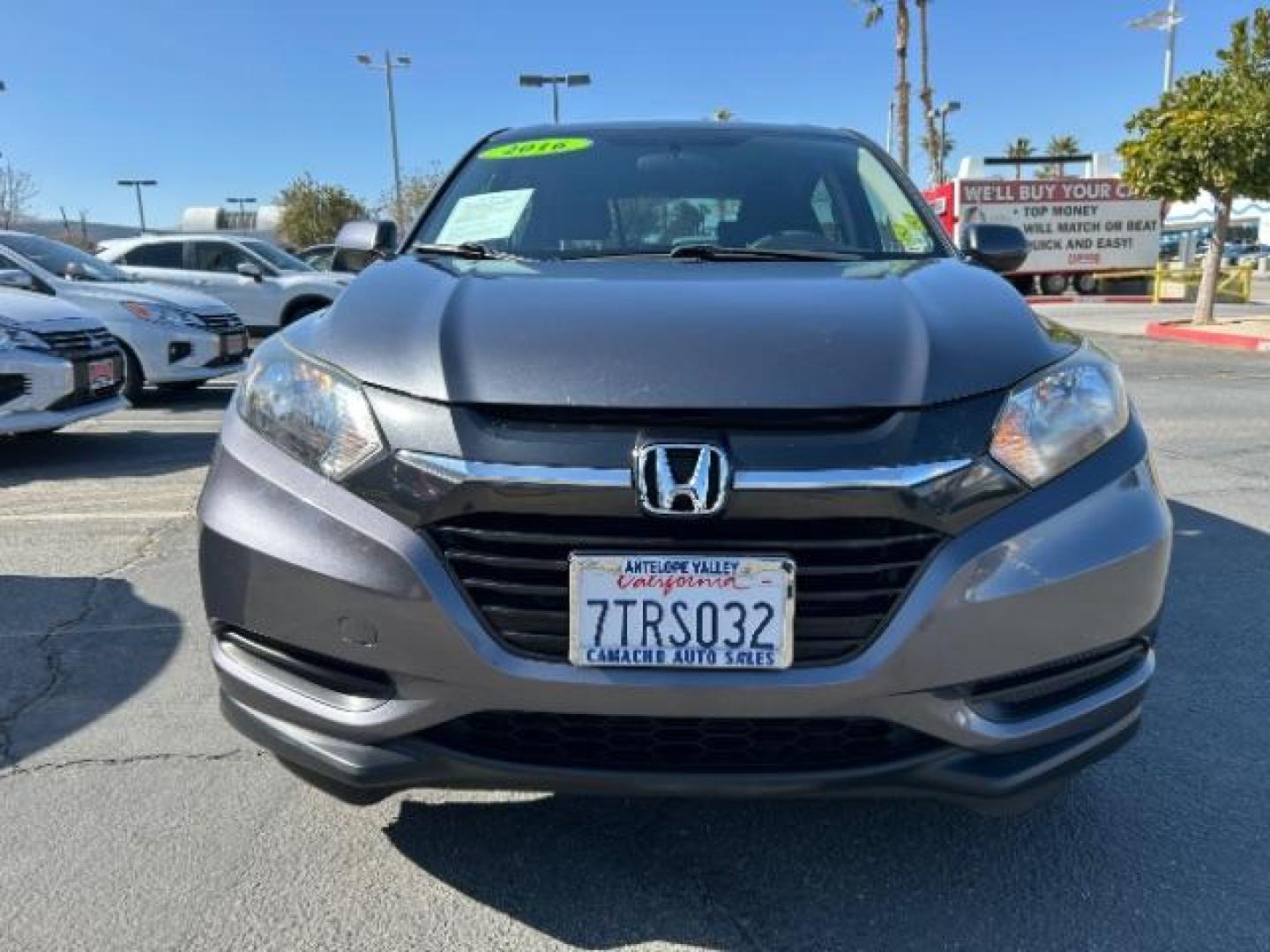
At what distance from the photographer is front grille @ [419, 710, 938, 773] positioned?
1.76 meters

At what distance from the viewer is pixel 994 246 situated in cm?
332

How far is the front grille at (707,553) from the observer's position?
5.62ft

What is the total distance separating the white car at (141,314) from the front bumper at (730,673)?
7643mm

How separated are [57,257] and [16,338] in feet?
11.3

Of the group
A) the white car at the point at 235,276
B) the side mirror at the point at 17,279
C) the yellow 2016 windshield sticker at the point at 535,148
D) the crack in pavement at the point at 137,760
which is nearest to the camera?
the crack in pavement at the point at 137,760

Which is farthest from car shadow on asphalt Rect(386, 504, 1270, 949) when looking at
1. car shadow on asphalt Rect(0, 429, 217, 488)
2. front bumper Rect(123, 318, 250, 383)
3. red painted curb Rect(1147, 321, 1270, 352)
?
red painted curb Rect(1147, 321, 1270, 352)

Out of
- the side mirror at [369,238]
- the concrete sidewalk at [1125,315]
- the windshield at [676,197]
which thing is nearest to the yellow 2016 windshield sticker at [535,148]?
the windshield at [676,197]

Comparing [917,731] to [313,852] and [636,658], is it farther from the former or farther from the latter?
[313,852]

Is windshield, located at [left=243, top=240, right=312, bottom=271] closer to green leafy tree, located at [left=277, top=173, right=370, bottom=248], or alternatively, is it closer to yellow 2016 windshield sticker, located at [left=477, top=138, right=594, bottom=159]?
yellow 2016 windshield sticker, located at [left=477, top=138, right=594, bottom=159]

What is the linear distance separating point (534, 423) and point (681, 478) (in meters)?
0.28

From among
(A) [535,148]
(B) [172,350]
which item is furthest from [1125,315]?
(A) [535,148]

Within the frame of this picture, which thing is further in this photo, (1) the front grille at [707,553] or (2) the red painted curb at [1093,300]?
(2) the red painted curb at [1093,300]

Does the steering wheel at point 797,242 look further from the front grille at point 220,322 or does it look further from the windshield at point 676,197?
the front grille at point 220,322

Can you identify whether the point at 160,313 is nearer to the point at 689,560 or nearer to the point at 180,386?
the point at 180,386
